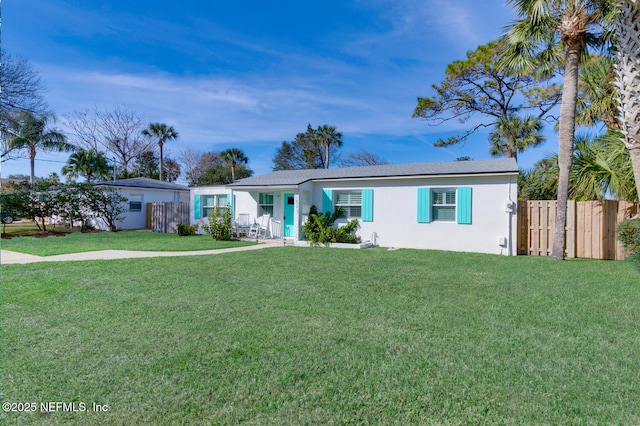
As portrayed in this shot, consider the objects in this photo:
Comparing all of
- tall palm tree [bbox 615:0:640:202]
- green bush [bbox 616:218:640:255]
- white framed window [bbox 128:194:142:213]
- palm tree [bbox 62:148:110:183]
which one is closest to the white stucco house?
green bush [bbox 616:218:640:255]

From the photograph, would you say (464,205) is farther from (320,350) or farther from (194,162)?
(194,162)

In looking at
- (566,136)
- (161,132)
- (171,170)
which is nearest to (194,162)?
(171,170)

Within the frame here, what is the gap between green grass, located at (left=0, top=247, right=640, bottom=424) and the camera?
7.82ft

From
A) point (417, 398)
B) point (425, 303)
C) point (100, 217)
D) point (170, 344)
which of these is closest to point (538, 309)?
point (425, 303)

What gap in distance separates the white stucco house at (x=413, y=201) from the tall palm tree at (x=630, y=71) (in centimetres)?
466

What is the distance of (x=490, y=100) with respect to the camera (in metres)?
20.8

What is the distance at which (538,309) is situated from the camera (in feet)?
15.6

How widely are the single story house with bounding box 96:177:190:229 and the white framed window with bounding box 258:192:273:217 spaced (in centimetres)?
722

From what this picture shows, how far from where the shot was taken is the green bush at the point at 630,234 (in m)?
8.79

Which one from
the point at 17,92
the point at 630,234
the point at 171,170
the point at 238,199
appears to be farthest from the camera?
the point at 171,170

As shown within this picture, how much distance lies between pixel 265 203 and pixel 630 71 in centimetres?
1329

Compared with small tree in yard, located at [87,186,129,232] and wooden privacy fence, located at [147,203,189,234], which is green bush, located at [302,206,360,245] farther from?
small tree in yard, located at [87,186,129,232]

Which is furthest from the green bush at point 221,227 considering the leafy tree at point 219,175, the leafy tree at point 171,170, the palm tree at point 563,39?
the leafy tree at point 171,170

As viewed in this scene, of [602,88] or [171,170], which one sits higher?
[171,170]
